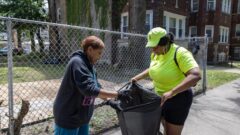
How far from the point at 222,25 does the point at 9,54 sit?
28.3 m

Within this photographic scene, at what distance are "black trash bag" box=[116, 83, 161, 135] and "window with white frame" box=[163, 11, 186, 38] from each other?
21828 millimetres

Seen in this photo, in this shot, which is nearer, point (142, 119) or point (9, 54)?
point (142, 119)

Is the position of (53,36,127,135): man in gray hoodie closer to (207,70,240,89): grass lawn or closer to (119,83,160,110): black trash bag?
(119,83,160,110): black trash bag

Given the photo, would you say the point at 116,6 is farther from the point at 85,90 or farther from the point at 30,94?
the point at 85,90

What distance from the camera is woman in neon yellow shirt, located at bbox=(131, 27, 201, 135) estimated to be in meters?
3.11

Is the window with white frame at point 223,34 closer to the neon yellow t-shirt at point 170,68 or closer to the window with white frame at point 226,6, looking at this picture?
the window with white frame at point 226,6

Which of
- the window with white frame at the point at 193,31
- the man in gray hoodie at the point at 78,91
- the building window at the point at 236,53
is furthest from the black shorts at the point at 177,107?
the building window at the point at 236,53

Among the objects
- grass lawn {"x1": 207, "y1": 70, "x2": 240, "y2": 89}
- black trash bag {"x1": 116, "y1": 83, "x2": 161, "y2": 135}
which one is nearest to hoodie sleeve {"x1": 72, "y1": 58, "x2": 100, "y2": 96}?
black trash bag {"x1": 116, "y1": 83, "x2": 161, "y2": 135}

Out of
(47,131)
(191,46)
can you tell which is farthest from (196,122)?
(191,46)

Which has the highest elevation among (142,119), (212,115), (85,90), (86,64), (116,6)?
(116,6)

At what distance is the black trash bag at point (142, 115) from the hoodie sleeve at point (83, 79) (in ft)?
1.35

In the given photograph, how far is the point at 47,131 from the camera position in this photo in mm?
4988

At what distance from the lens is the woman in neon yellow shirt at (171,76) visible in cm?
311

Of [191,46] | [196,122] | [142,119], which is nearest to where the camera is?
[142,119]
